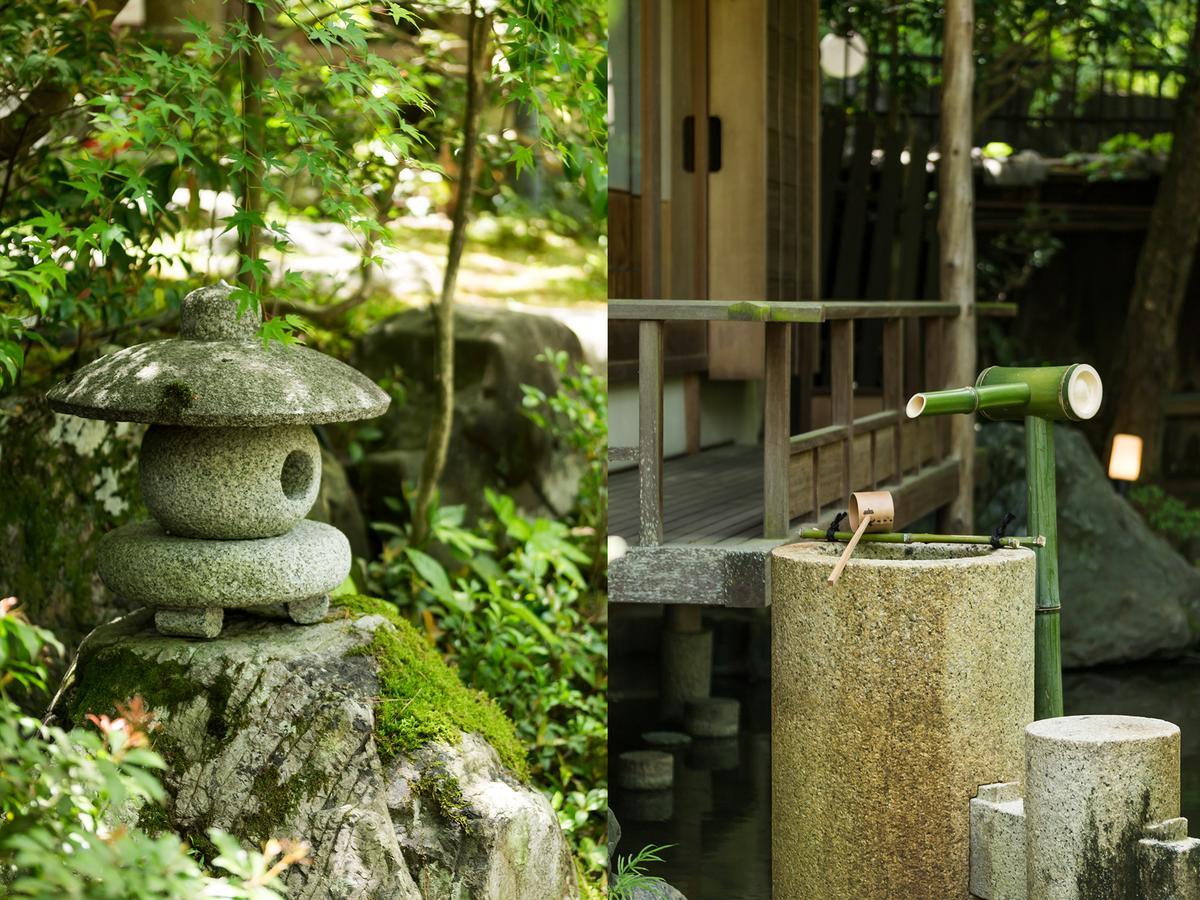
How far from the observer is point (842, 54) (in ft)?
38.3

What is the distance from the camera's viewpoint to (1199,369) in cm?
1418

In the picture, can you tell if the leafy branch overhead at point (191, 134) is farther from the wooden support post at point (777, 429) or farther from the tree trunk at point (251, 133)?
the wooden support post at point (777, 429)

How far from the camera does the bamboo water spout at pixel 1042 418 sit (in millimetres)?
5566

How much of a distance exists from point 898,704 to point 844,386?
2.03 meters

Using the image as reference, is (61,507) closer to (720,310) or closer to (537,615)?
(537,615)

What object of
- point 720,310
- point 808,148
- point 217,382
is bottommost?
point 217,382

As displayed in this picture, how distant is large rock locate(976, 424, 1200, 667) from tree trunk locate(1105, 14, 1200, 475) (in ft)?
3.98

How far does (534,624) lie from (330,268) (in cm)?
460

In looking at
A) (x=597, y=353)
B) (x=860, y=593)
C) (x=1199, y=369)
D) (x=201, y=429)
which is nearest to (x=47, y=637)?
(x=201, y=429)

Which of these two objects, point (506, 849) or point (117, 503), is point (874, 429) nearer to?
point (506, 849)

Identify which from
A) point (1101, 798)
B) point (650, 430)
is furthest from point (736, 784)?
point (1101, 798)

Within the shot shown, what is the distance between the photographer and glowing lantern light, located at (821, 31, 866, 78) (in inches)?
456

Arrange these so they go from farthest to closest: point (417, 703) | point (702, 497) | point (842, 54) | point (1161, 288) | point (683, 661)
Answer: point (1161, 288)
point (842, 54)
point (683, 661)
point (702, 497)
point (417, 703)

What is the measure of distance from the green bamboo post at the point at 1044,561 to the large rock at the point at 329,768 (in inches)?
81.7
